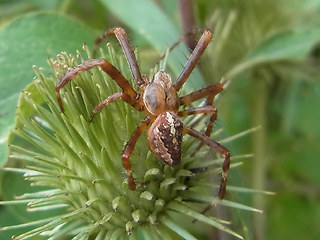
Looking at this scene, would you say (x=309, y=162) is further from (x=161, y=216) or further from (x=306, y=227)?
(x=161, y=216)

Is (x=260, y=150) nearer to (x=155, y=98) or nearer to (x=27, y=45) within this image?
(x=155, y=98)

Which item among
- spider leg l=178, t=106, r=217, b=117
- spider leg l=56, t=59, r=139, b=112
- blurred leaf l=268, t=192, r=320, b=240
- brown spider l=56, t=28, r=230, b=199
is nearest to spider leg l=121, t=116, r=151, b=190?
brown spider l=56, t=28, r=230, b=199

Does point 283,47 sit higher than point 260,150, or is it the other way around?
point 283,47

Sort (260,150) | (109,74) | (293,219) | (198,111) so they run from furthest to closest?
1. (293,219)
2. (260,150)
3. (198,111)
4. (109,74)

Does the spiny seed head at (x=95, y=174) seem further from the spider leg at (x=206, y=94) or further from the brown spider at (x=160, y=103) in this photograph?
the spider leg at (x=206, y=94)

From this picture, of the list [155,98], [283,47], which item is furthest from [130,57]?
[283,47]

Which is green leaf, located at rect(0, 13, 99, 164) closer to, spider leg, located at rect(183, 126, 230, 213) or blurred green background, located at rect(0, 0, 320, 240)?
blurred green background, located at rect(0, 0, 320, 240)
